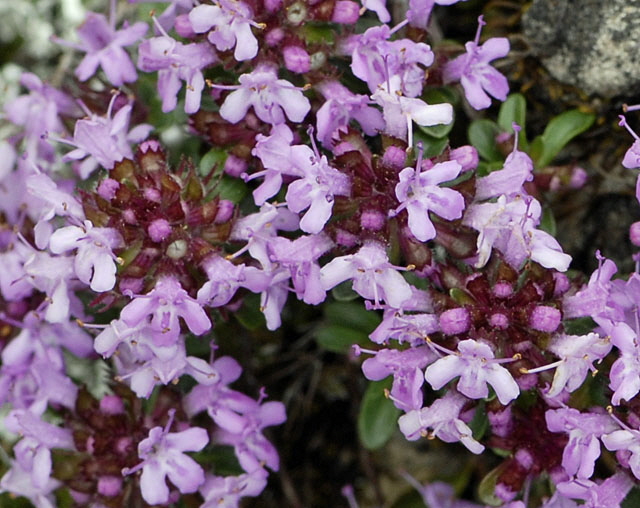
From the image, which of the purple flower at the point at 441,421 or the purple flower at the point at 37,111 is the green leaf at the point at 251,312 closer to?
the purple flower at the point at 441,421

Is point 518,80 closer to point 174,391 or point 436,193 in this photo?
point 436,193

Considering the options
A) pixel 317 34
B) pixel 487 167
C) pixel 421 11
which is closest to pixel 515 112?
pixel 487 167

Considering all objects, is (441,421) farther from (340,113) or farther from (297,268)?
(340,113)

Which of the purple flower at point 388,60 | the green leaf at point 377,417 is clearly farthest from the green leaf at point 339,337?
the purple flower at point 388,60

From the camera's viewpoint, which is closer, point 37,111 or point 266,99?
point 266,99

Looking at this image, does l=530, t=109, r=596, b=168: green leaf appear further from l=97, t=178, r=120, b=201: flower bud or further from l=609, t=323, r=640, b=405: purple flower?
l=97, t=178, r=120, b=201: flower bud

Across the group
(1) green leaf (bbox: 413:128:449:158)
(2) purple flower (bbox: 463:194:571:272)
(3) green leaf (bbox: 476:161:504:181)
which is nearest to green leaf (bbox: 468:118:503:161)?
(3) green leaf (bbox: 476:161:504:181)

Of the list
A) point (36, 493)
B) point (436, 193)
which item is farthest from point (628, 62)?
point (36, 493)
